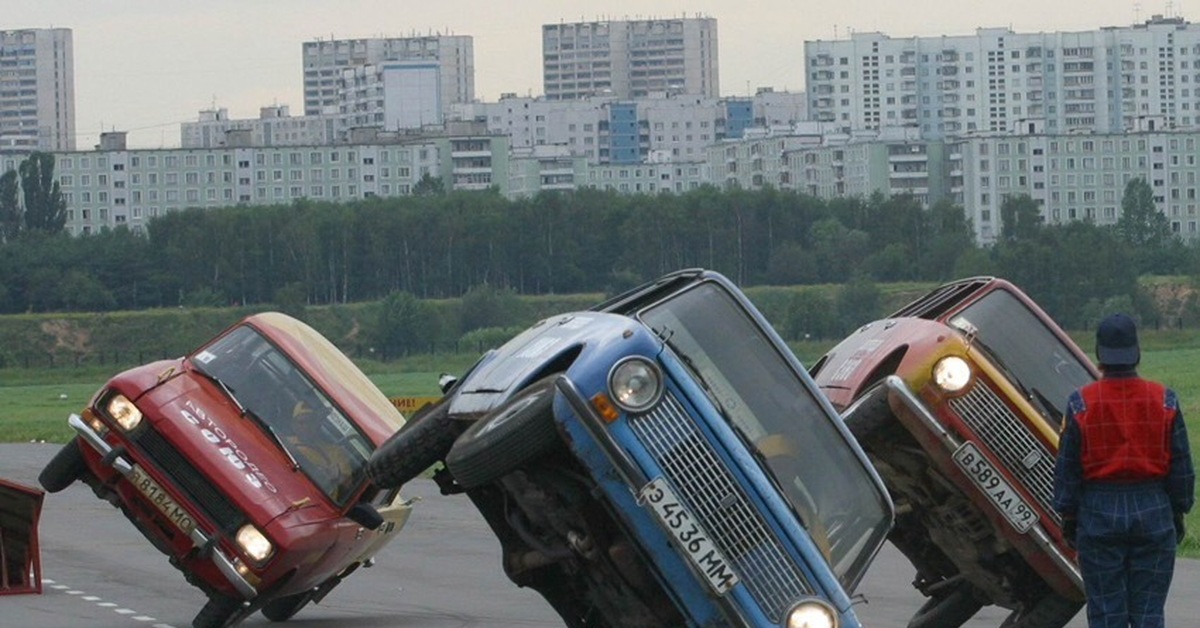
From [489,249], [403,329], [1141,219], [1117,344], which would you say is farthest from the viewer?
[1141,219]

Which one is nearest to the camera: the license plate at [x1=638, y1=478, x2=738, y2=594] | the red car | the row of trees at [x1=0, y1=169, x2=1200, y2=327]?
the license plate at [x1=638, y1=478, x2=738, y2=594]

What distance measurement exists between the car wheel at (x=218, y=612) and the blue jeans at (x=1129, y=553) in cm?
546

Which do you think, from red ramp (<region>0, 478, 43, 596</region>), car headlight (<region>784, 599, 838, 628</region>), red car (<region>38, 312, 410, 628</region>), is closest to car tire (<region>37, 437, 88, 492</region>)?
red car (<region>38, 312, 410, 628</region>)

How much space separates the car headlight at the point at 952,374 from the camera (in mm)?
12578

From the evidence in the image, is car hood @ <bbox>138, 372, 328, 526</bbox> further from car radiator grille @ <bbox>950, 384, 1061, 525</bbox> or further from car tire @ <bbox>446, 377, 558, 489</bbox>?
car tire @ <bbox>446, 377, 558, 489</bbox>

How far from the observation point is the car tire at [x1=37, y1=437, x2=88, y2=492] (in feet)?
47.8

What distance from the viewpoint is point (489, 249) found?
149500 mm

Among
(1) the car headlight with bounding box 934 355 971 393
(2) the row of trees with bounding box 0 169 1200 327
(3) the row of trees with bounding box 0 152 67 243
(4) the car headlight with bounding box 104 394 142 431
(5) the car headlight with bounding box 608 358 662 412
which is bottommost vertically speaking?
(2) the row of trees with bounding box 0 169 1200 327

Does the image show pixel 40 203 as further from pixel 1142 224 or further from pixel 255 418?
pixel 255 418

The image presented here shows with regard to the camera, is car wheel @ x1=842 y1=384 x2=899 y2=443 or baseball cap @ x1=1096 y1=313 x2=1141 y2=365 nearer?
baseball cap @ x1=1096 y1=313 x2=1141 y2=365

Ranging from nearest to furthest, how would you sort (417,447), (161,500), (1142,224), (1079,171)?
(417,447) → (161,500) → (1142,224) → (1079,171)

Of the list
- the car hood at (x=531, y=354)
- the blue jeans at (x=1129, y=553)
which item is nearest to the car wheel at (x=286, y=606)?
the car hood at (x=531, y=354)

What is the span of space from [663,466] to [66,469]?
5.74 metres

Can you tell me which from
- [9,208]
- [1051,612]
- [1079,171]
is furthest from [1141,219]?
[1051,612]
